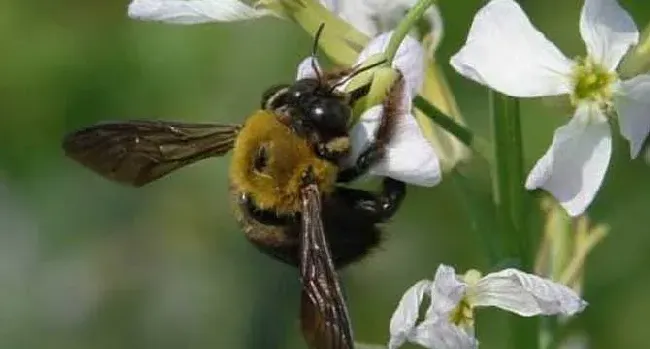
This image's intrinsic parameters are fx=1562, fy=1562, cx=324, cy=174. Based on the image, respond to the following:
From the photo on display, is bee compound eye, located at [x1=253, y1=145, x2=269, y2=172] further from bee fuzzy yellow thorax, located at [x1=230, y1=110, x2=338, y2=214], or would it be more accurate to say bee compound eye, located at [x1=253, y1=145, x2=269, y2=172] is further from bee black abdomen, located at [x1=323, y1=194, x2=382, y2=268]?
bee black abdomen, located at [x1=323, y1=194, x2=382, y2=268]

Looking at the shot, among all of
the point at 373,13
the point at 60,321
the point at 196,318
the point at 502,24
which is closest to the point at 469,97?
the point at 196,318

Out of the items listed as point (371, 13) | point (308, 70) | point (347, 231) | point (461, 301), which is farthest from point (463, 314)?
point (371, 13)

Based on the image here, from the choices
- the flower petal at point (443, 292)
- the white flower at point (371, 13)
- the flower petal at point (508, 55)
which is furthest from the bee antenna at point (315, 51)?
the flower petal at point (443, 292)

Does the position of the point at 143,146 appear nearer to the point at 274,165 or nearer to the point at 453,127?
the point at 274,165

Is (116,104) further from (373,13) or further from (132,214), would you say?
(373,13)

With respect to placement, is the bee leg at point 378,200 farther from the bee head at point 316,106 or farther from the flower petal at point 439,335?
the flower petal at point 439,335

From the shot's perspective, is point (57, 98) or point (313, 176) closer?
point (313, 176)

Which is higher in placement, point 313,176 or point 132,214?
point 313,176
